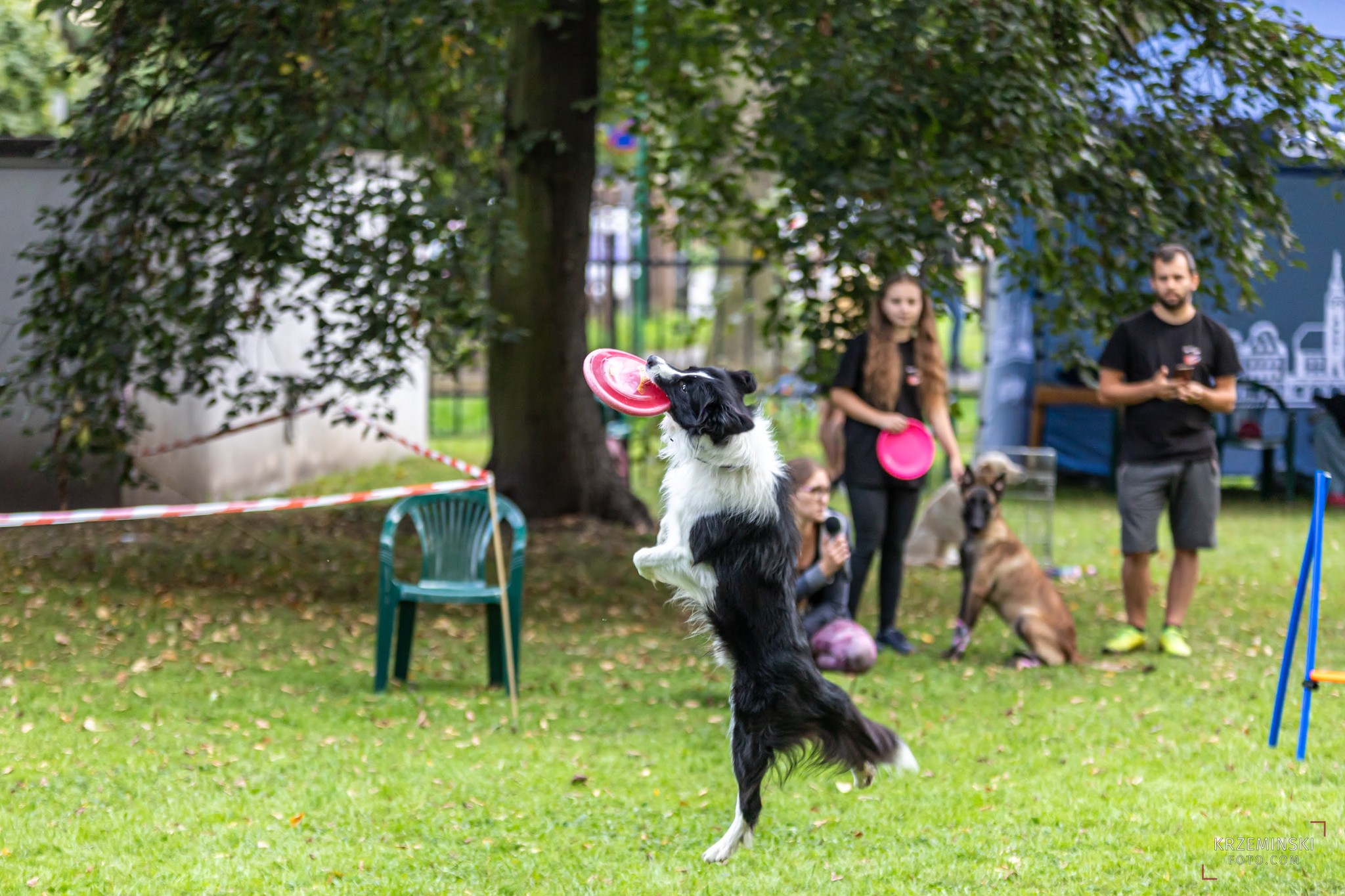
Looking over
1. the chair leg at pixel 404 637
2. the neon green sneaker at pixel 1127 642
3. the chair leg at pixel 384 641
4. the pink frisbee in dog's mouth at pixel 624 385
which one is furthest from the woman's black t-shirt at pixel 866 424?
the pink frisbee in dog's mouth at pixel 624 385

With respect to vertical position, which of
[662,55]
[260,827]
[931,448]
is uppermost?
[662,55]

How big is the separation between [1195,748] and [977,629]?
2.46 m

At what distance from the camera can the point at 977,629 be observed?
26.2ft

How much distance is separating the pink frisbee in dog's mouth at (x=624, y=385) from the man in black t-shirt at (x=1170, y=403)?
414 cm

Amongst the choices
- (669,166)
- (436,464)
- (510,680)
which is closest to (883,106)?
(669,166)

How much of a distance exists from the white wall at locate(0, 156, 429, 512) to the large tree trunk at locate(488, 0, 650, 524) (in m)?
1.08

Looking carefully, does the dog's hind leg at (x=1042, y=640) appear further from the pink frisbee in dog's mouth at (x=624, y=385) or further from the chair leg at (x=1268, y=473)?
the chair leg at (x=1268, y=473)

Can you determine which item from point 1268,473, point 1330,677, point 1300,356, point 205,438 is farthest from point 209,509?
point 1268,473

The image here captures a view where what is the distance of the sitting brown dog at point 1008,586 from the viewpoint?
273 inches

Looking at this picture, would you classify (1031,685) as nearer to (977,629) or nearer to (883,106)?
(977,629)

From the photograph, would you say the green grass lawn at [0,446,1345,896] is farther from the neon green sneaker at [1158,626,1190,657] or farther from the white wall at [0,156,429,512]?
the white wall at [0,156,429,512]

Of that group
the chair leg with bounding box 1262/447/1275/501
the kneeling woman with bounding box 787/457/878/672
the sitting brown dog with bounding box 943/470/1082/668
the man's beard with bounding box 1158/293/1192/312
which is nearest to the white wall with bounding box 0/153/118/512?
the kneeling woman with bounding box 787/457/878/672

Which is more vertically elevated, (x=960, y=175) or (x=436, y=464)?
(x=960, y=175)

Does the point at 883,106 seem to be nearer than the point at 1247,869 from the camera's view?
No
